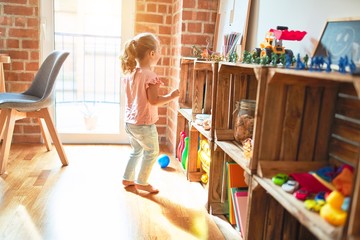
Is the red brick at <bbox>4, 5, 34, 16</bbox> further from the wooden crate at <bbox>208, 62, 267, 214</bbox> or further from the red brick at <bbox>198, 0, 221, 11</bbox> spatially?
the wooden crate at <bbox>208, 62, 267, 214</bbox>

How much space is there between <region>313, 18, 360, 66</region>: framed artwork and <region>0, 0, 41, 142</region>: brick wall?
2.45 meters

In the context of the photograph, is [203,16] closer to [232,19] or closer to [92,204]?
[232,19]

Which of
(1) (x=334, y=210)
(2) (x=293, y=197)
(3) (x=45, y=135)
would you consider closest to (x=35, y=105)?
(3) (x=45, y=135)

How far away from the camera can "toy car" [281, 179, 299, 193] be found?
3.77 ft

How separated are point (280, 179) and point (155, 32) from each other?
224 cm

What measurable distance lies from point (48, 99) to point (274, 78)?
1826 millimetres

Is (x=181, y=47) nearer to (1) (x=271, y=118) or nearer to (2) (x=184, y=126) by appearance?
(2) (x=184, y=126)

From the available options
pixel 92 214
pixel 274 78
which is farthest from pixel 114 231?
pixel 274 78

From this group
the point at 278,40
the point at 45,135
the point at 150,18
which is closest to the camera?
the point at 278,40

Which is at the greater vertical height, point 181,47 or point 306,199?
point 181,47

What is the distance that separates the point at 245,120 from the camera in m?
1.69

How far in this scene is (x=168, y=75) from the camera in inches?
128

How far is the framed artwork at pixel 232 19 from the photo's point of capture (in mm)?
2152

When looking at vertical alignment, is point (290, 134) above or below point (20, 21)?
below
